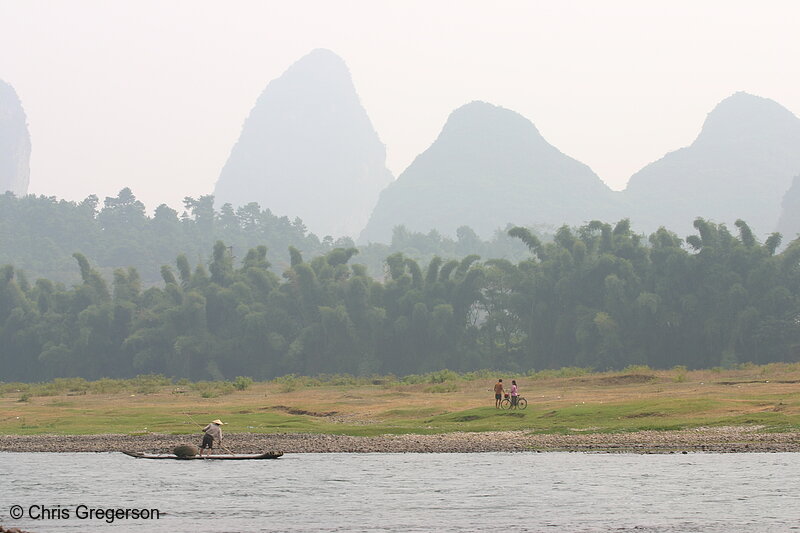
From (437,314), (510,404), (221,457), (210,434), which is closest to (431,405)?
(510,404)

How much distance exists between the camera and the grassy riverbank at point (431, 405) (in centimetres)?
4859

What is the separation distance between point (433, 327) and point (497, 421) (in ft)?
185

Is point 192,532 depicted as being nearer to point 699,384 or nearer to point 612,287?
point 699,384

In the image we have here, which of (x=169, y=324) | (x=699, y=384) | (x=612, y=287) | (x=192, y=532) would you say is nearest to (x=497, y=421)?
(x=699, y=384)

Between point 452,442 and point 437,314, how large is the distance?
203ft

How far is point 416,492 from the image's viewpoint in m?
31.9

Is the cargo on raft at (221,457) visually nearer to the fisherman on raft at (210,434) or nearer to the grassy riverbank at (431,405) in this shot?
the fisherman on raft at (210,434)

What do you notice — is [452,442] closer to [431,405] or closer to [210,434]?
[210,434]

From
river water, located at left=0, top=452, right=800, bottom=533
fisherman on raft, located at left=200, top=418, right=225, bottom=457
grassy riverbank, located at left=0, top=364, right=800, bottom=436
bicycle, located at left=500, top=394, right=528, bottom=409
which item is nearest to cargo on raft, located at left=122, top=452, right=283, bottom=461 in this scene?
river water, located at left=0, top=452, right=800, bottom=533

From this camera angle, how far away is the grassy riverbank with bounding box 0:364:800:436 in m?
48.6

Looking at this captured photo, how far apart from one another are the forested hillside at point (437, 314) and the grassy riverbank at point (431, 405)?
53.1 ft

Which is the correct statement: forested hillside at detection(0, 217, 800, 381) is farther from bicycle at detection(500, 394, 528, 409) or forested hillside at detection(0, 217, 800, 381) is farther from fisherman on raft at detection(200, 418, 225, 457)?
fisherman on raft at detection(200, 418, 225, 457)

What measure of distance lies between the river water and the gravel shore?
1909 mm

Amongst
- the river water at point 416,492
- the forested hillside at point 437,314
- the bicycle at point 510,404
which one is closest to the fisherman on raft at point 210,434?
the river water at point 416,492
